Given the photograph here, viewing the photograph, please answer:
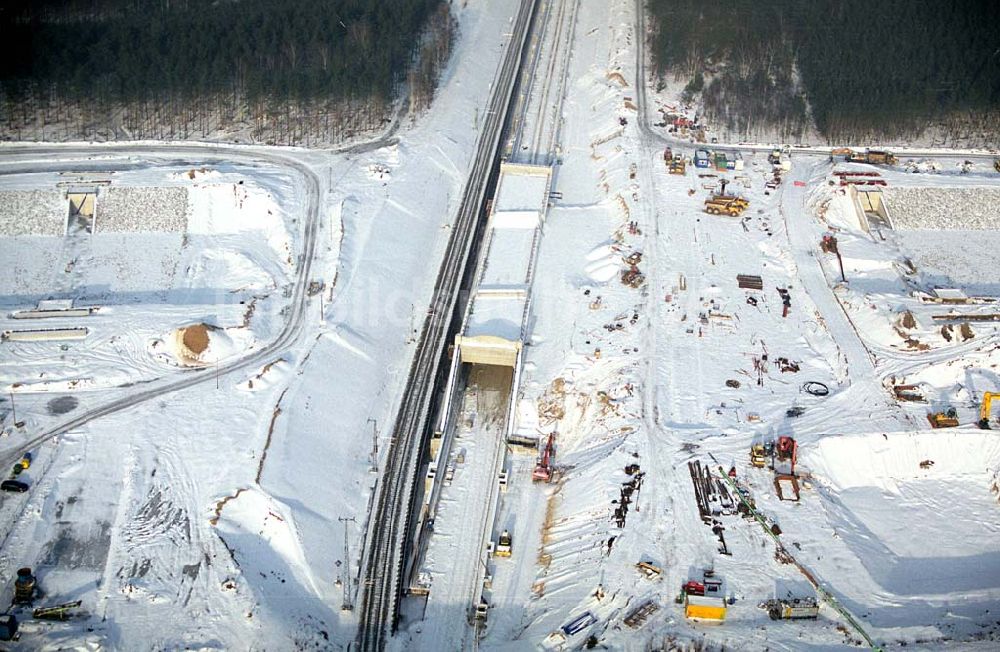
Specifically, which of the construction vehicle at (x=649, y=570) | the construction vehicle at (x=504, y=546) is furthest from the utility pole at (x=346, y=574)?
the construction vehicle at (x=649, y=570)

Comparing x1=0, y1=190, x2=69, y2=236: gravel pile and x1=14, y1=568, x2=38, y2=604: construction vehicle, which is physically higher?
x1=0, y1=190, x2=69, y2=236: gravel pile

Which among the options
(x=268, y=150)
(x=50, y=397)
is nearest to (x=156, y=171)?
(x=268, y=150)

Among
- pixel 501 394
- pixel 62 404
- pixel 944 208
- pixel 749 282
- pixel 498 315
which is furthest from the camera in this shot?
pixel 944 208

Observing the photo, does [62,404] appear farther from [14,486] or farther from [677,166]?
[677,166]

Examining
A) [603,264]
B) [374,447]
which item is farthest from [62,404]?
[603,264]

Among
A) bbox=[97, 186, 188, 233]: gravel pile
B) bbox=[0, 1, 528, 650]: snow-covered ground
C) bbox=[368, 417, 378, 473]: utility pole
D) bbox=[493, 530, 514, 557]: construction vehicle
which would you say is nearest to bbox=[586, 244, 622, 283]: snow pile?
bbox=[0, 1, 528, 650]: snow-covered ground

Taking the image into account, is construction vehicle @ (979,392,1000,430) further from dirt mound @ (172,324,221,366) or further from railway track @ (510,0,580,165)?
dirt mound @ (172,324,221,366)
